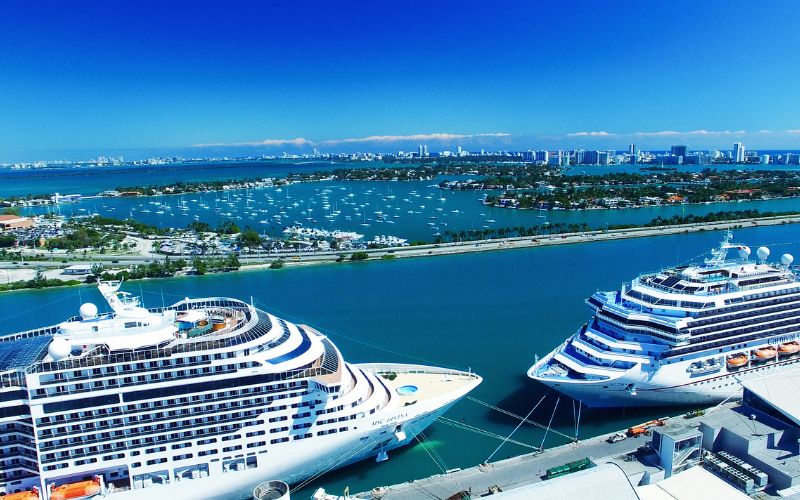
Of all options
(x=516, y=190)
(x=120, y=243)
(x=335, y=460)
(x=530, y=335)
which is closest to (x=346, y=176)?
(x=516, y=190)

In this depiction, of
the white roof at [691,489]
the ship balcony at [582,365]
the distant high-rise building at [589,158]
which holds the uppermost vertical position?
the distant high-rise building at [589,158]

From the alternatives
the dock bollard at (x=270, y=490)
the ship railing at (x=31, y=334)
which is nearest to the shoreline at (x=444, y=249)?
the ship railing at (x=31, y=334)

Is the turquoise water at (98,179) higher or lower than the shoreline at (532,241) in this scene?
higher

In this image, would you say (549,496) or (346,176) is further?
(346,176)

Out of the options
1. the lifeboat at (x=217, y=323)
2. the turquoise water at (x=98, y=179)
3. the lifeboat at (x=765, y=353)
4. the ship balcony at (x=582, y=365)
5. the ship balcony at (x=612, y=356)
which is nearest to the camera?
the lifeboat at (x=217, y=323)

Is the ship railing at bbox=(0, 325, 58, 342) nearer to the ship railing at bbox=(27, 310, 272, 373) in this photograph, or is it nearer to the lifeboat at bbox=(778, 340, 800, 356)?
Answer: the ship railing at bbox=(27, 310, 272, 373)

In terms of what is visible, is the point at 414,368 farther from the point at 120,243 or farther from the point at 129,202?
the point at 129,202

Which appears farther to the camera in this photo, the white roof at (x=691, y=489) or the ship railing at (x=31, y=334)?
the ship railing at (x=31, y=334)

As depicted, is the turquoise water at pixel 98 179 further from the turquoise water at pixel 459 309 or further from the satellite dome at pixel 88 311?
the satellite dome at pixel 88 311
